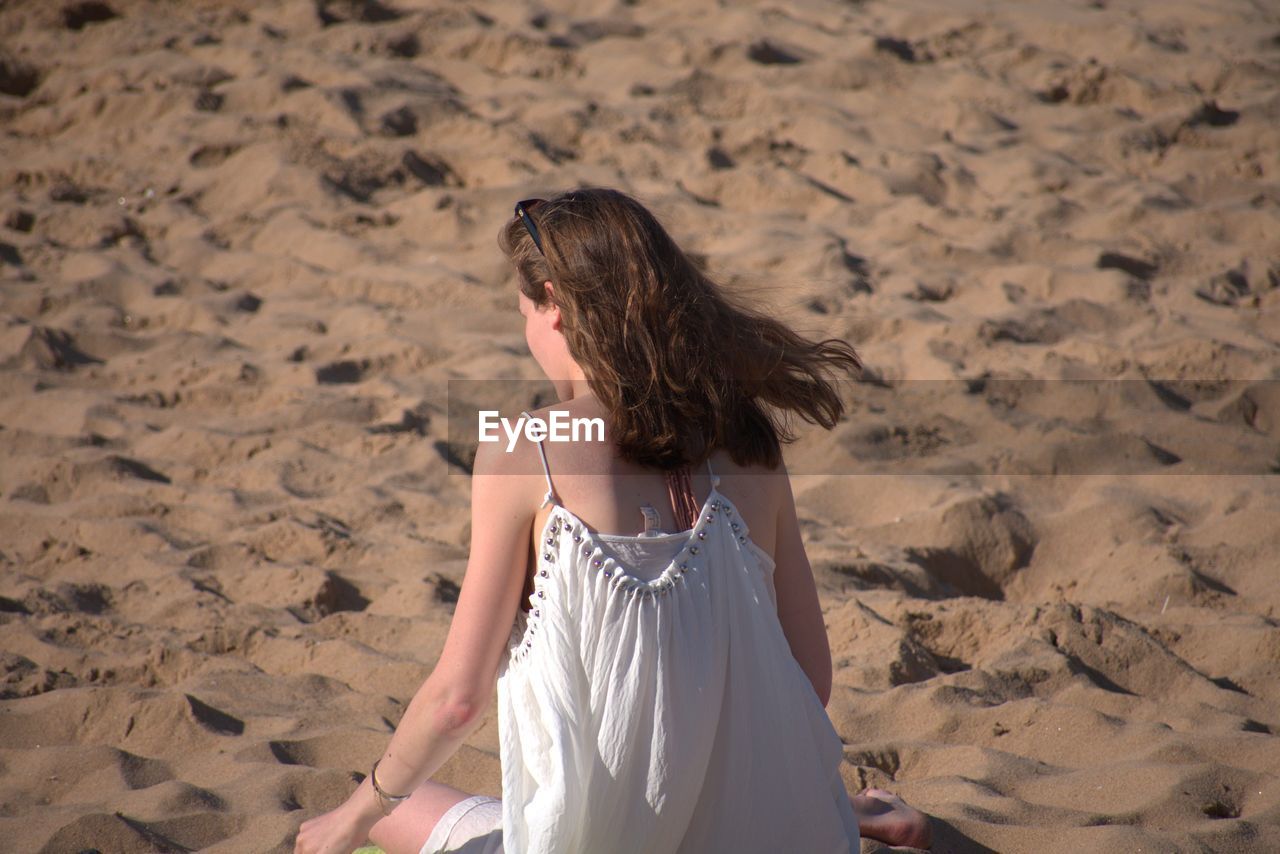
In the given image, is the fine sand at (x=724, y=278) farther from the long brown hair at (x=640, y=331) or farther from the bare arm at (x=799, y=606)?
the long brown hair at (x=640, y=331)

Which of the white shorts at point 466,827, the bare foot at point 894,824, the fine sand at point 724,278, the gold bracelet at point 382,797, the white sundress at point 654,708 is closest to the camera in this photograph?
the white sundress at point 654,708

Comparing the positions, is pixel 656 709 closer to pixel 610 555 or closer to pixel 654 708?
pixel 654 708

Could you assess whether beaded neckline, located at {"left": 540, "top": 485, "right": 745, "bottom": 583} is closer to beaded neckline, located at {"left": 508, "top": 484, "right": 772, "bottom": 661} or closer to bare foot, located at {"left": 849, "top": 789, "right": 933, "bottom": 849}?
beaded neckline, located at {"left": 508, "top": 484, "right": 772, "bottom": 661}

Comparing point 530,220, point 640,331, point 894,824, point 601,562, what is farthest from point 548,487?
point 894,824

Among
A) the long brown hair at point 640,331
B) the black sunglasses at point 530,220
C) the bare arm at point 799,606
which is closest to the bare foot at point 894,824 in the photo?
the bare arm at point 799,606

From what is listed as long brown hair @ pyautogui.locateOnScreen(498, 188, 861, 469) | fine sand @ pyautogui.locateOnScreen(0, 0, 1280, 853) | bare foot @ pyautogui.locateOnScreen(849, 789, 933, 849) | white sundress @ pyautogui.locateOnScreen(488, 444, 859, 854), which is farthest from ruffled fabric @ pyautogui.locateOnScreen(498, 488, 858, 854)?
fine sand @ pyautogui.locateOnScreen(0, 0, 1280, 853)

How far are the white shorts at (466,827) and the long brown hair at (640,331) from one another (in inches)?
26.8

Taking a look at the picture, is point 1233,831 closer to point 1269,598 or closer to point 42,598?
point 1269,598

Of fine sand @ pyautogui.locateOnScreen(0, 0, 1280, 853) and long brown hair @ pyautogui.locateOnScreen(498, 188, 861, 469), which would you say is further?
fine sand @ pyautogui.locateOnScreen(0, 0, 1280, 853)

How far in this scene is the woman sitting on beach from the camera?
68.6 inches

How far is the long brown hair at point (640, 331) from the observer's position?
1.85 metres

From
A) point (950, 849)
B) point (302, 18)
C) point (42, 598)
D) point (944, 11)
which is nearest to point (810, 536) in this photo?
point (950, 849)

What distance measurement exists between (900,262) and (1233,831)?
3.00 meters

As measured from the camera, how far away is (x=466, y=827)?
2035 millimetres
